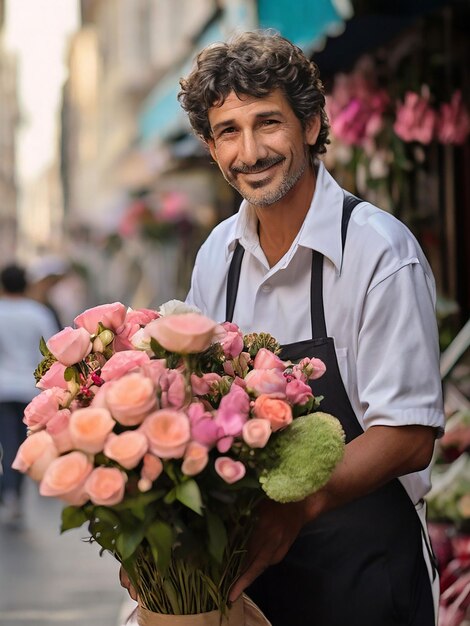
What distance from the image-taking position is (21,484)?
948 centimetres

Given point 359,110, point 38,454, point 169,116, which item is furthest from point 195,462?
point 169,116

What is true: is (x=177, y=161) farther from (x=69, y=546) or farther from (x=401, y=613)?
(x=401, y=613)

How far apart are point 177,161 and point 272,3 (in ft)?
21.4

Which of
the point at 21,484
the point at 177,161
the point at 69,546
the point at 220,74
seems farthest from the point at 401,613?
the point at 177,161

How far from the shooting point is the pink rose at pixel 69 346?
2076mm

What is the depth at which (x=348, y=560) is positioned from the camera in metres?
2.29

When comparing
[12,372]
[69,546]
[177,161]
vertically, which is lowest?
[69,546]

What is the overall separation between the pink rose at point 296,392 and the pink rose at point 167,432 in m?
0.20

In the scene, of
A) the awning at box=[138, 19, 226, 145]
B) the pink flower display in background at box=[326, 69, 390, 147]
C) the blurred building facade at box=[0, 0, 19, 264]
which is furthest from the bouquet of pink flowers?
the blurred building facade at box=[0, 0, 19, 264]

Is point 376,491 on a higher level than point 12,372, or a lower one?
higher

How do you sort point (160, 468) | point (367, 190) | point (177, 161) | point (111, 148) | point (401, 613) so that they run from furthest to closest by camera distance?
1. point (111, 148)
2. point (177, 161)
3. point (367, 190)
4. point (401, 613)
5. point (160, 468)

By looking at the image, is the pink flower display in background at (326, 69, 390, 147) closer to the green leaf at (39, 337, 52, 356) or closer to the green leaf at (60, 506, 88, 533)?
the green leaf at (39, 337, 52, 356)

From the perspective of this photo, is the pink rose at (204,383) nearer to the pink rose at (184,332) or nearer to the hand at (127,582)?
the pink rose at (184,332)

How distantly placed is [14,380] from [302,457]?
775cm
